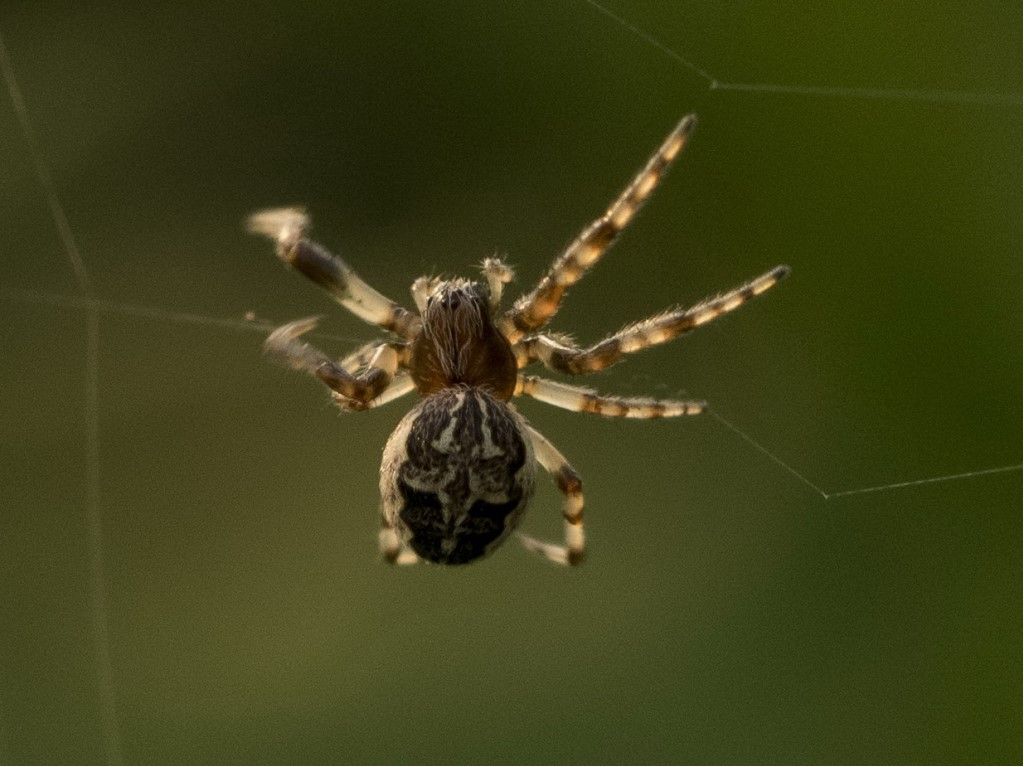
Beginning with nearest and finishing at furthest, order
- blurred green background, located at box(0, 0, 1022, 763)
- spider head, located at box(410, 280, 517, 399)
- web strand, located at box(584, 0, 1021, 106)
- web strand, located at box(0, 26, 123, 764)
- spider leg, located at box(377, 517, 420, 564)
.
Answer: spider head, located at box(410, 280, 517, 399) → spider leg, located at box(377, 517, 420, 564) → web strand, located at box(584, 0, 1021, 106) → blurred green background, located at box(0, 0, 1022, 763) → web strand, located at box(0, 26, 123, 764)

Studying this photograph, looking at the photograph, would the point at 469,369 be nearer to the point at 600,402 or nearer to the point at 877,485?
the point at 600,402

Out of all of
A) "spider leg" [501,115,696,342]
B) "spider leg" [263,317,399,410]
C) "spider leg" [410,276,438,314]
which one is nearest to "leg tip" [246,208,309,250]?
"spider leg" [263,317,399,410]

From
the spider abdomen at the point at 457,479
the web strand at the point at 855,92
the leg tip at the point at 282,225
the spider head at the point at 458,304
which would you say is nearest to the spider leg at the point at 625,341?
the spider head at the point at 458,304

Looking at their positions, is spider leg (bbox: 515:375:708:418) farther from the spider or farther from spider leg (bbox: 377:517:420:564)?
spider leg (bbox: 377:517:420:564)

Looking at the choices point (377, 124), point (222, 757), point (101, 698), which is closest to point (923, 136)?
point (377, 124)

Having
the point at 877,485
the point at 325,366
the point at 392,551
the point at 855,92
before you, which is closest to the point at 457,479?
the point at 325,366

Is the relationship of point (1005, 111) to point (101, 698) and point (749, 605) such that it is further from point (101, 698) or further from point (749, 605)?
point (101, 698)
